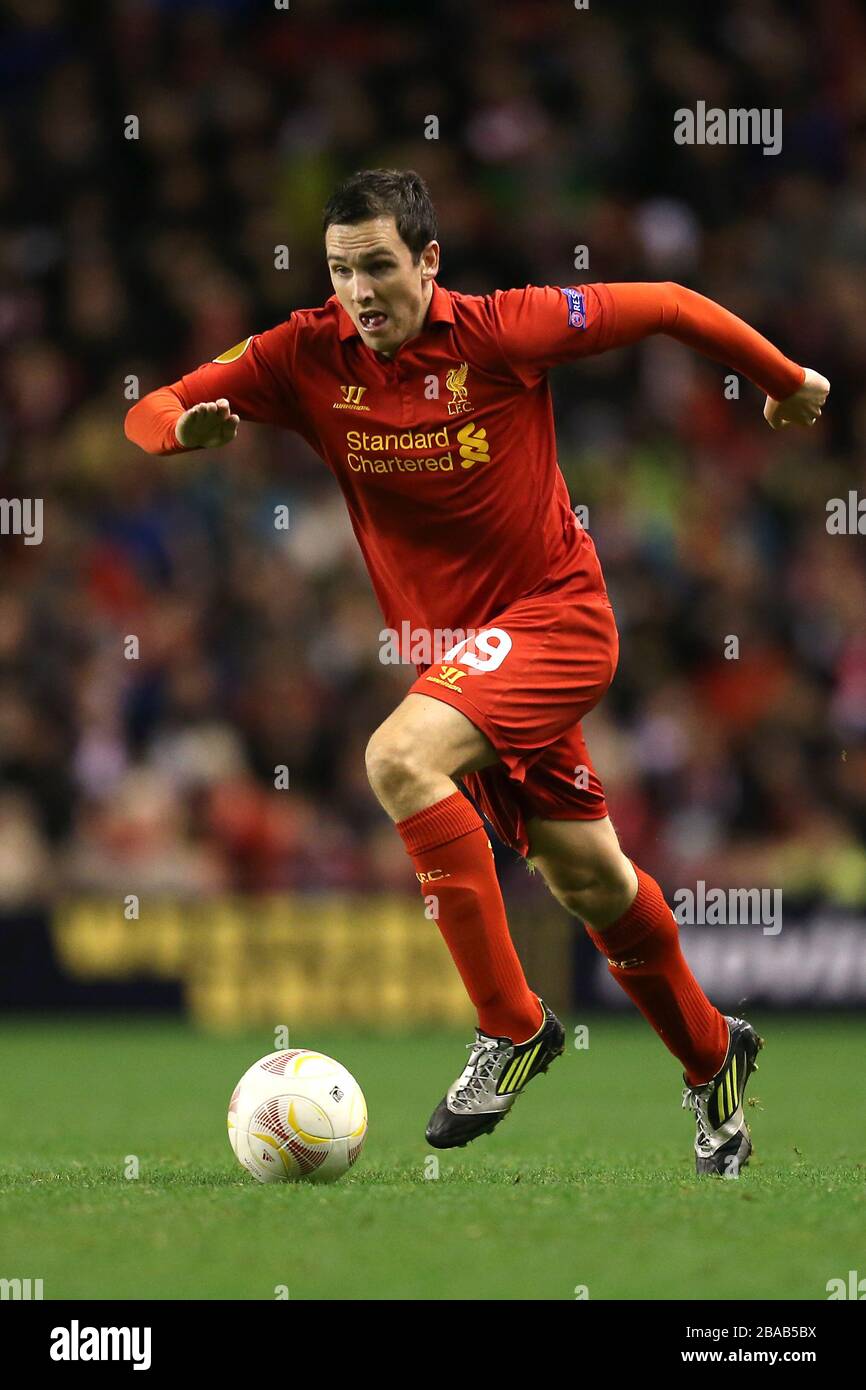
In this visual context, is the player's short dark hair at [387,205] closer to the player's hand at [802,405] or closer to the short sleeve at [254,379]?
the short sleeve at [254,379]

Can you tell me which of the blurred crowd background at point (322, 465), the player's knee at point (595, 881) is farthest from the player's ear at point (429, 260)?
the blurred crowd background at point (322, 465)

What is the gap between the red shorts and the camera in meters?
5.20

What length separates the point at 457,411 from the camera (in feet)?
17.9

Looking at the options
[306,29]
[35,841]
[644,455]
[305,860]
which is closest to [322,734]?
[305,860]

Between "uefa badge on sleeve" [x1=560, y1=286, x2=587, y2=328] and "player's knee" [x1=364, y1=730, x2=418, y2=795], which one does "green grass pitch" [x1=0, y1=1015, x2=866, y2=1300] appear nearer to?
"player's knee" [x1=364, y1=730, x2=418, y2=795]

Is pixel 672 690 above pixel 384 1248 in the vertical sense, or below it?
above

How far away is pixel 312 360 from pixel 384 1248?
96.1 inches

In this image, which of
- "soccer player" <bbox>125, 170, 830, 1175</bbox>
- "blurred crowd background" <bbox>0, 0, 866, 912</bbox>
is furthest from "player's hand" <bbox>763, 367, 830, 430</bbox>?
"blurred crowd background" <bbox>0, 0, 866, 912</bbox>

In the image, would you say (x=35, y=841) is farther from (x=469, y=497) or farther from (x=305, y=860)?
(x=469, y=497)

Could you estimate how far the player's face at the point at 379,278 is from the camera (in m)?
5.26

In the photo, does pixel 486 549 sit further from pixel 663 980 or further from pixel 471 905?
pixel 663 980

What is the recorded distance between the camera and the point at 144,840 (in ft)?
40.4

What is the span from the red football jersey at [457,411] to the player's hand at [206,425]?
0.41 feet

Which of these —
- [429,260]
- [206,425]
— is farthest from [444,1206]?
[429,260]
